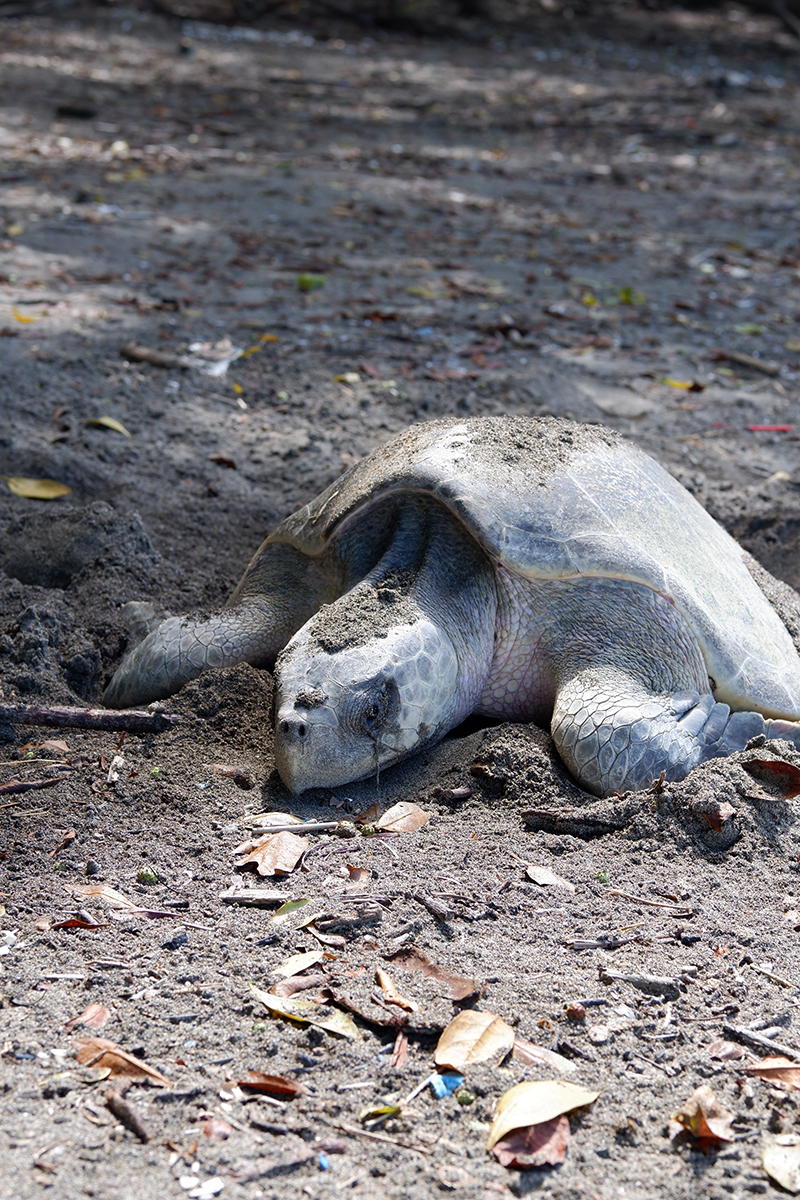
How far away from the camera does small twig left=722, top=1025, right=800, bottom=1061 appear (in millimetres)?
2105

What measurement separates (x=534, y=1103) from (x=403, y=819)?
3.55 feet

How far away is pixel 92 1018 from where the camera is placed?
6.90 feet

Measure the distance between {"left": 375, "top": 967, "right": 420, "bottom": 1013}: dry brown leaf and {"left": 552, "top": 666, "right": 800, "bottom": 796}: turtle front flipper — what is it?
1028 millimetres

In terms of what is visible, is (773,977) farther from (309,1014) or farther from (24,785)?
(24,785)

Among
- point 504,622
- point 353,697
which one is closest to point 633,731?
point 504,622

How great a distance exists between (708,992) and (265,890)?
40.5 inches

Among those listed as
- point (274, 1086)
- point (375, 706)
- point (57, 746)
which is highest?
point (375, 706)

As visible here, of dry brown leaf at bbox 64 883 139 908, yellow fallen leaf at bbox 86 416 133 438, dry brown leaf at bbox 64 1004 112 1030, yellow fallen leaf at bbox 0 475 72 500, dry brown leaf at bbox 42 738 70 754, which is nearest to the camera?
dry brown leaf at bbox 64 1004 112 1030

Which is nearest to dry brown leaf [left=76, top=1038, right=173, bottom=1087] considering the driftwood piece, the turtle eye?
the turtle eye

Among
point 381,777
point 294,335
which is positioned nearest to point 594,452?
point 381,777

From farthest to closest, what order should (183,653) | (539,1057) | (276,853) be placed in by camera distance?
1. (183,653)
2. (276,853)
3. (539,1057)

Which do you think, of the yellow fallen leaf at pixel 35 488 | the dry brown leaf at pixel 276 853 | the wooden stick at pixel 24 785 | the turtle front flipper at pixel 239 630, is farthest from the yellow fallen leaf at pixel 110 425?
the dry brown leaf at pixel 276 853

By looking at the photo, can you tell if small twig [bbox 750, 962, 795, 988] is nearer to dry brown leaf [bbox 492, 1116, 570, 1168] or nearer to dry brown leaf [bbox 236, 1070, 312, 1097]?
dry brown leaf [bbox 492, 1116, 570, 1168]

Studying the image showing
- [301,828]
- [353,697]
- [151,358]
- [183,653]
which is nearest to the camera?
[301,828]
